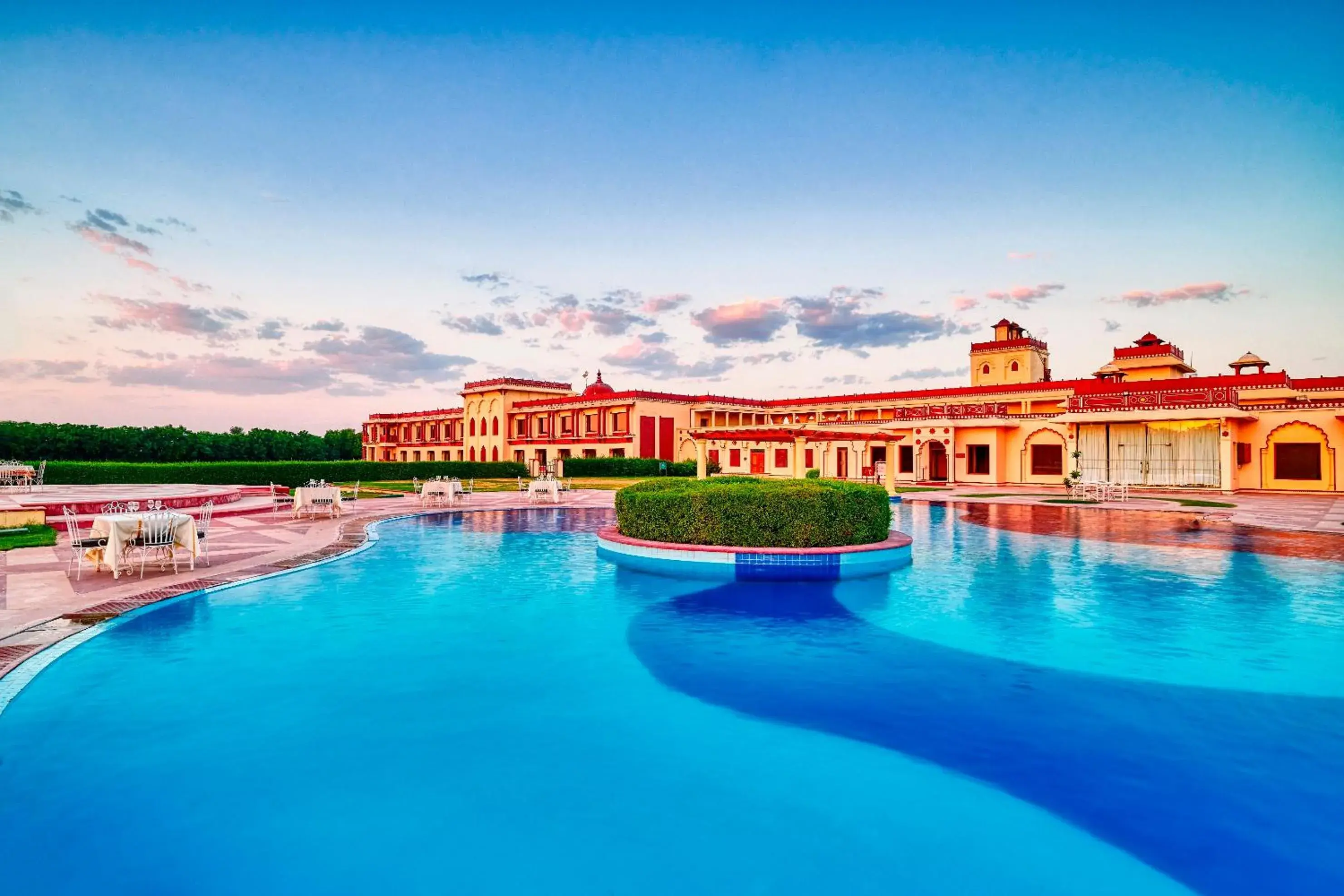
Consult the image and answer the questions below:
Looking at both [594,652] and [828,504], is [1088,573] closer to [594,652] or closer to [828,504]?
[828,504]

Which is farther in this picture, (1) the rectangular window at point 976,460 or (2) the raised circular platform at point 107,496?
(1) the rectangular window at point 976,460

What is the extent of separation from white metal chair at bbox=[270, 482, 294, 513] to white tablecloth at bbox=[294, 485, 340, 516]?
1661 mm

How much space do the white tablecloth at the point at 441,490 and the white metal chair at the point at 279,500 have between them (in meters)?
4.10

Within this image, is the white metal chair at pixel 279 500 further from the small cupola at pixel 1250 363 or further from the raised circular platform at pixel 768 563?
the small cupola at pixel 1250 363

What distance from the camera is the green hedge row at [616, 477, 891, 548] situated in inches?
481

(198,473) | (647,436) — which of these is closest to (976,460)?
(647,436)

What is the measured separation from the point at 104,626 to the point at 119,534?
3201mm

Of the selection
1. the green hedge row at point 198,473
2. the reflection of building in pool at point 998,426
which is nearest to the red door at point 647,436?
the reflection of building in pool at point 998,426

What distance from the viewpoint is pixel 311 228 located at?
2480 cm

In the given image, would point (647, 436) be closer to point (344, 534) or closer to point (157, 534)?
point (344, 534)

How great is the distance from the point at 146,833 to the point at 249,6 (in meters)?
19.5

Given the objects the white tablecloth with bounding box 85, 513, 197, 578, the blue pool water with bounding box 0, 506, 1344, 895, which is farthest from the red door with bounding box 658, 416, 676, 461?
the blue pool water with bounding box 0, 506, 1344, 895

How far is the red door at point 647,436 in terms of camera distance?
1987 inches

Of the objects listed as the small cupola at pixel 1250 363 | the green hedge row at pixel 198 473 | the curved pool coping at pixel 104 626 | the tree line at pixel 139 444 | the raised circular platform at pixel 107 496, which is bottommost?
the curved pool coping at pixel 104 626
